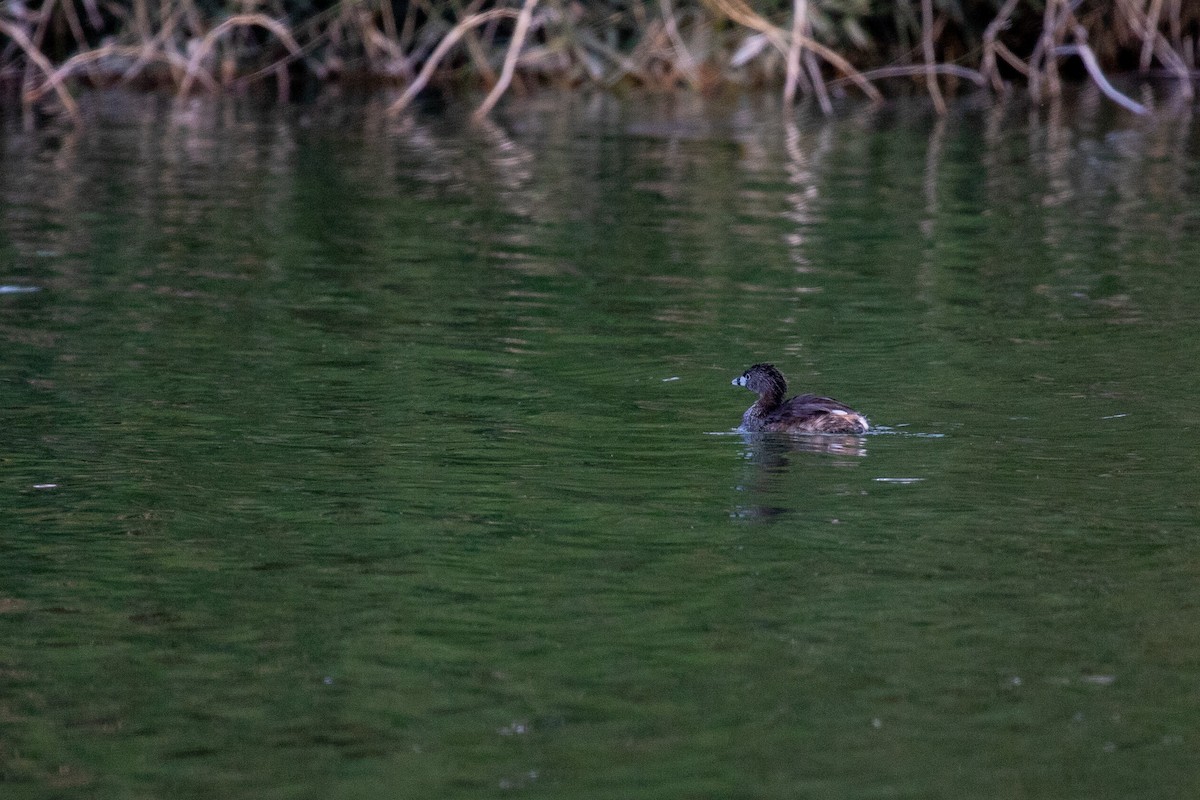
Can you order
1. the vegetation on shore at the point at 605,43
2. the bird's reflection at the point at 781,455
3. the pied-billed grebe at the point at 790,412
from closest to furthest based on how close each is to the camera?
the bird's reflection at the point at 781,455
the pied-billed grebe at the point at 790,412
the vegetation on shore at the point at 605,43

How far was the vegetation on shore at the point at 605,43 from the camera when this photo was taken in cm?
2652

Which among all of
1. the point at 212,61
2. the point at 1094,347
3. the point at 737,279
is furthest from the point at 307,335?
the point at 212,61

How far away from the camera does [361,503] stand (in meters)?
8.56

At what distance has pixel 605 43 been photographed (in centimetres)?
2816

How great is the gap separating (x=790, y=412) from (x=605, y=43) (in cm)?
1896

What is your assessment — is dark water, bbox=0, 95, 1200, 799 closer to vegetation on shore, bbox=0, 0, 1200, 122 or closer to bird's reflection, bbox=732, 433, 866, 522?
bird's reflection, bbox=732, 433, 866, 522

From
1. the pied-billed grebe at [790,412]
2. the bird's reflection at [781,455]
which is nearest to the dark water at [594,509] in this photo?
the bird's reflection at [781,455]

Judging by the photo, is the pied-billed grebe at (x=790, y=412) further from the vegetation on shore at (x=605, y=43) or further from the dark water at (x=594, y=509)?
the vegetation on shore at (x=605, y=43)

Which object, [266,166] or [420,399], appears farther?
[266,166]

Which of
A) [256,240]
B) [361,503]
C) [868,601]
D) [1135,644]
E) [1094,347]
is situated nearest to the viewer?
[1135,644]

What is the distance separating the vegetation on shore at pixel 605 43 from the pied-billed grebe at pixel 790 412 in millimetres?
15075

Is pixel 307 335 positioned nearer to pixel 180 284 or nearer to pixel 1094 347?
pixel 180 284

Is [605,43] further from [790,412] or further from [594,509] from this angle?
[594,509]

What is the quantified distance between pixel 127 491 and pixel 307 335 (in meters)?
3.74
